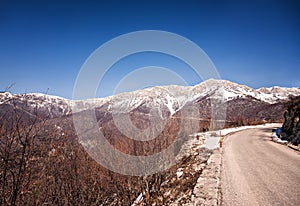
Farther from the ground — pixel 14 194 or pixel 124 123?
pixel 124 123

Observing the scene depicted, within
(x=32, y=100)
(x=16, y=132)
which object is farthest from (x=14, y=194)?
(x=32, y=100)

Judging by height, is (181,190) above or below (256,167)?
below

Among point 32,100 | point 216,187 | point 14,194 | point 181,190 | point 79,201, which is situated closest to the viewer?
point 14,194

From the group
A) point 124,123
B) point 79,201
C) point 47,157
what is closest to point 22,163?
point 47,157

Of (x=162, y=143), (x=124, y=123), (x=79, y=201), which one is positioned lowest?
(x=79, y=201)

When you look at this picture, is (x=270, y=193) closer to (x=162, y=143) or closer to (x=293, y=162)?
(x=293, y=162)

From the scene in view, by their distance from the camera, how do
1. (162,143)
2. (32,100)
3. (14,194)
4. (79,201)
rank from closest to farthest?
(14,194)
(32,100)
(79,201)
(162,143)

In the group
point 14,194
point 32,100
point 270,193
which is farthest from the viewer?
point 270,193

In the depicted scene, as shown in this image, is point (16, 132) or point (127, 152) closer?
point (16, 132)

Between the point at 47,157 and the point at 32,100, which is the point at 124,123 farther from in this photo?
the point at 32,100

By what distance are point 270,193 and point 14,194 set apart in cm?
623

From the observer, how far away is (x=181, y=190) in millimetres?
7934

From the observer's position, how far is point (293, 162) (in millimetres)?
9375

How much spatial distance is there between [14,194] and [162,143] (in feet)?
29.1
